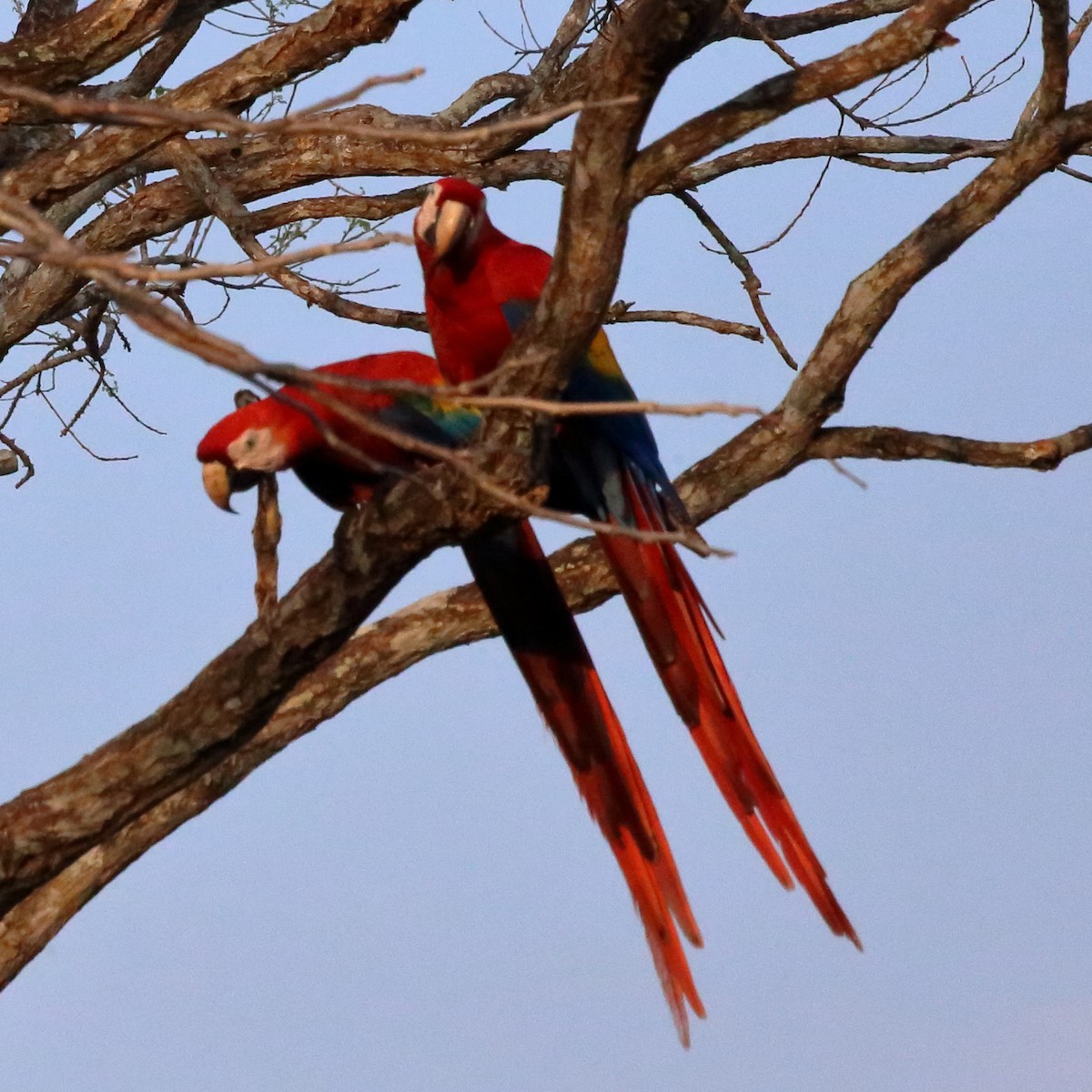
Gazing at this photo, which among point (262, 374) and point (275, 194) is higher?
point (275, 194)

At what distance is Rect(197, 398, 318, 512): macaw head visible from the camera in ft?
7.87

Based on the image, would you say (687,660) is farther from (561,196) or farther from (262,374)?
(262,374)

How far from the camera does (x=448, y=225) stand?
2.60 meters

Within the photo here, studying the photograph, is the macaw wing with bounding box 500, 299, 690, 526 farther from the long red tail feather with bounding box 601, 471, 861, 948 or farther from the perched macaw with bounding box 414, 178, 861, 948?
the long red tail feather with bounding box 601, 471, 861, 948

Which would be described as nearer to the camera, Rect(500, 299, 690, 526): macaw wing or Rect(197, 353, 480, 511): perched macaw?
Rect(197, 353, 480, 511): perched macaw

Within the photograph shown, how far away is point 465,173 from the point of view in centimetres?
339

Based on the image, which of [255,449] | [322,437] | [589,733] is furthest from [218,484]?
[589,733]

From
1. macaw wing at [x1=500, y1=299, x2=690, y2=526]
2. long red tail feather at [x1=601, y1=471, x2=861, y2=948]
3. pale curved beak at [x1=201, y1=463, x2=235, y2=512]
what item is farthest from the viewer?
macaw wing at [x1=500, y1=299, x2=690, y2=526]

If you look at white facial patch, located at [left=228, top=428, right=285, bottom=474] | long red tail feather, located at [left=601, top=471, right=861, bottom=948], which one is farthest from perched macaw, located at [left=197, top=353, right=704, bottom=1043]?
long red tail feather, located at [left=601, top=471, right=861, bottom=948]

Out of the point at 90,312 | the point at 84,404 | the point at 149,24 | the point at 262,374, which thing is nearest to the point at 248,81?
the point at 149,24

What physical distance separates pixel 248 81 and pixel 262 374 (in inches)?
77.3

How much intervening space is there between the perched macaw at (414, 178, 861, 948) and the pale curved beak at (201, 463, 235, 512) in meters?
0.45

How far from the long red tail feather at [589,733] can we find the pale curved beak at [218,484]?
42cm

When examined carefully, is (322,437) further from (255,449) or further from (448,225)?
(448,225)
